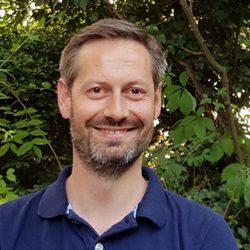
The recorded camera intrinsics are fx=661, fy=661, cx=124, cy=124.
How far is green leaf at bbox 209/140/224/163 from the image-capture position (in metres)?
3.85

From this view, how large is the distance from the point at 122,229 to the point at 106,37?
0.61m

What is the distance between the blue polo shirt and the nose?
1.01 ft

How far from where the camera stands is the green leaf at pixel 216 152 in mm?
3846

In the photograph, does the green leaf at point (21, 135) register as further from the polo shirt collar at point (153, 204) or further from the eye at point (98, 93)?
the eye at point (98, 93)

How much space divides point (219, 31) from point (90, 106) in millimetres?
2859

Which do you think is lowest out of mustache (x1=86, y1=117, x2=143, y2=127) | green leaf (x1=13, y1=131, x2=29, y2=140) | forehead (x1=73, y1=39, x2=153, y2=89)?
green leaf (x1=13, y1=131, x2=29, y2=140)

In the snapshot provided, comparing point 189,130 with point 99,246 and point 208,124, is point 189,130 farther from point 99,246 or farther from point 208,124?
point 99,246

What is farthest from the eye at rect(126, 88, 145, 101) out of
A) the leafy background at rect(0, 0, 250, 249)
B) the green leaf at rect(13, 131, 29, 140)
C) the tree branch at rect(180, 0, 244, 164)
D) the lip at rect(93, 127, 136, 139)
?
the tree branch at rect(180, 0, 244, 164)

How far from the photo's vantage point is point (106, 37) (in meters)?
2.13

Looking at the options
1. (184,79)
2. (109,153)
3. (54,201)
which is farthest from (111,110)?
(184,79)

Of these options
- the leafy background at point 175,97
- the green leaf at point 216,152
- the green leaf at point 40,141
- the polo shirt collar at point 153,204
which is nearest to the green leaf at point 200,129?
the leafy background at point 175,97

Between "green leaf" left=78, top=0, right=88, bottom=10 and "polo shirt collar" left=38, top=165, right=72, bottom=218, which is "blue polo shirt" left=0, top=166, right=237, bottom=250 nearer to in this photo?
"polo shirt collar" left=38, top=165, right=72, bottom=218

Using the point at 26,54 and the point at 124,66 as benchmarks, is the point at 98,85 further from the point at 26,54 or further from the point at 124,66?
the point at 26,54

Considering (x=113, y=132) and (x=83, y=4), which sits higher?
(x=113, y=132)
